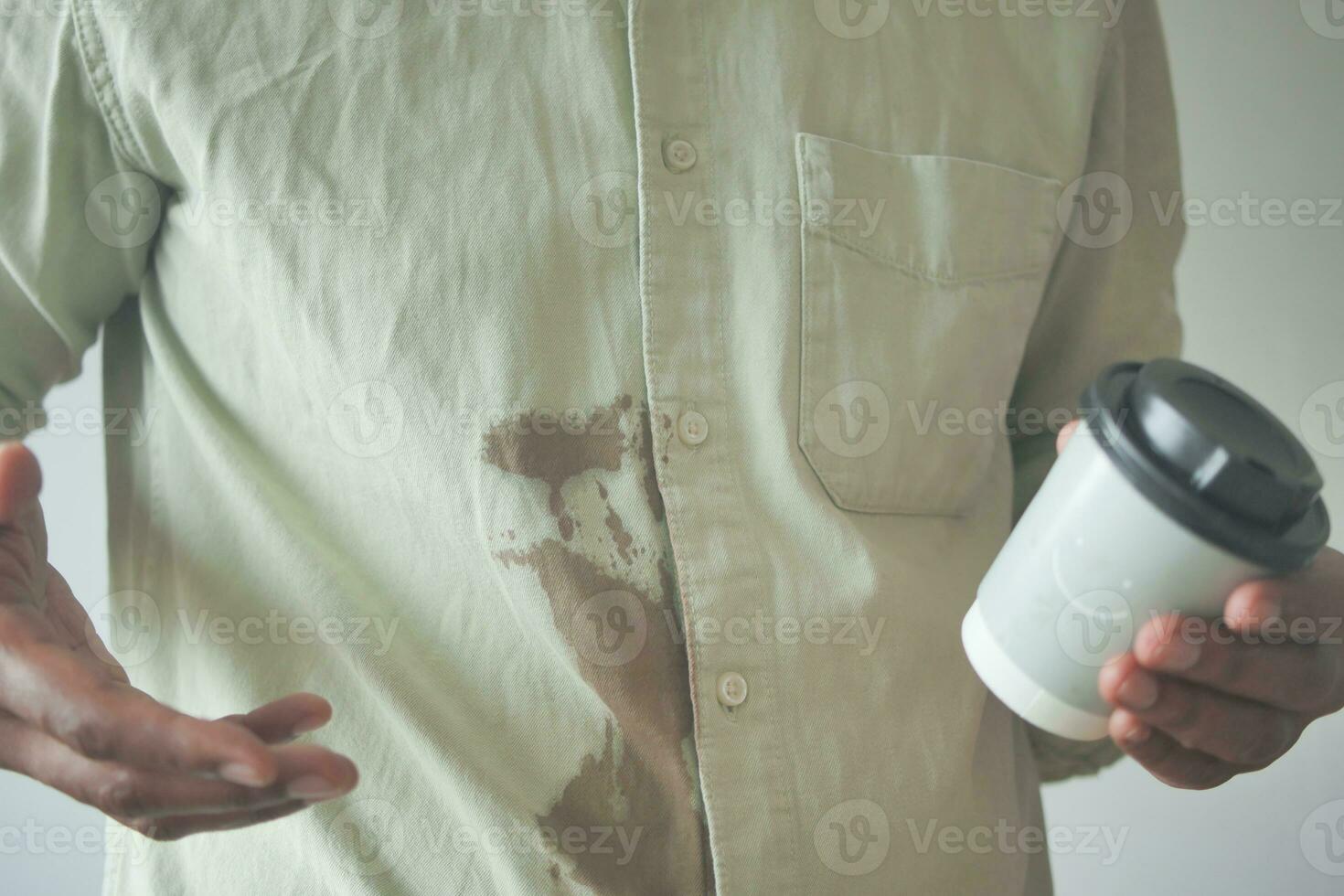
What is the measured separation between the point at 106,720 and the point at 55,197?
0.32m

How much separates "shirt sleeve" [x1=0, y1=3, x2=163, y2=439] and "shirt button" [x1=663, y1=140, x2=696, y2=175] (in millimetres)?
299

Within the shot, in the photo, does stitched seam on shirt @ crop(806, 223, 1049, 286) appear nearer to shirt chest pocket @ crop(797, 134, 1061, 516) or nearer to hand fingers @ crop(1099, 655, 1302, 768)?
shirt chest pocket @ crop(797, 134, 1061, 516)

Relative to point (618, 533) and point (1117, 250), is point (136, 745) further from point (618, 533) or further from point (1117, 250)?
point (1117, 250)

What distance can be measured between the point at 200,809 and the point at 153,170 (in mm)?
363

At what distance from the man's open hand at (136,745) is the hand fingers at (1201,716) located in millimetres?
338

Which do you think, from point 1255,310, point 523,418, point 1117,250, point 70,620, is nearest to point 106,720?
point 70,620

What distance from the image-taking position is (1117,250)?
→ 2.43 ft

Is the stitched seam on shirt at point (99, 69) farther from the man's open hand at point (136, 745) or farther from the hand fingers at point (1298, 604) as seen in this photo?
the hand fingers at point (1298, 604)

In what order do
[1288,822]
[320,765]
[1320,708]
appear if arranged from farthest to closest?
[1288,822] → [1320,708] → [320,765]

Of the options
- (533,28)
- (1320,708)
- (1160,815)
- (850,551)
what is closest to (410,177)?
(533,28)

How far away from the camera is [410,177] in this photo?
0.54 meters

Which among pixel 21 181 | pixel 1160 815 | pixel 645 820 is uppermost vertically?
pixel 21 181

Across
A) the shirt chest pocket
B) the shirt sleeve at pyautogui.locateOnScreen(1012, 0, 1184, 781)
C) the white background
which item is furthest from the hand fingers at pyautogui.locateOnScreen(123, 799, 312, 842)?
the white background

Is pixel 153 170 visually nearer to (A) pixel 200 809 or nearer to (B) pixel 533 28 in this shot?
(B) pixel 533 28
